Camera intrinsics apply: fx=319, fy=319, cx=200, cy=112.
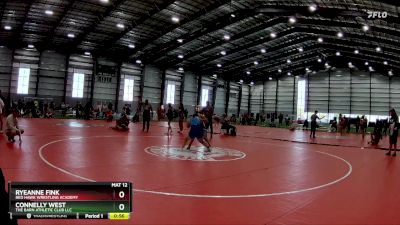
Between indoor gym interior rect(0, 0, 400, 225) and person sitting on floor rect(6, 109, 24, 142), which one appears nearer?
indoor gym interior rect(0, 0, 400, 225)

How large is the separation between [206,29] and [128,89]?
58.9ft

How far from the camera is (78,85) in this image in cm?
4162

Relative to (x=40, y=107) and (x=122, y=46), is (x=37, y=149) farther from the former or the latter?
(x=122, y=46)

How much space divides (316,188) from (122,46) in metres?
37.0

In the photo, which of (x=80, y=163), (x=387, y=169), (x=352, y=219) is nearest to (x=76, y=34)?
(x=80, y=163)

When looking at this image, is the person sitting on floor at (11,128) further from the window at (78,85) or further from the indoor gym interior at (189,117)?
the window at (78,85)
